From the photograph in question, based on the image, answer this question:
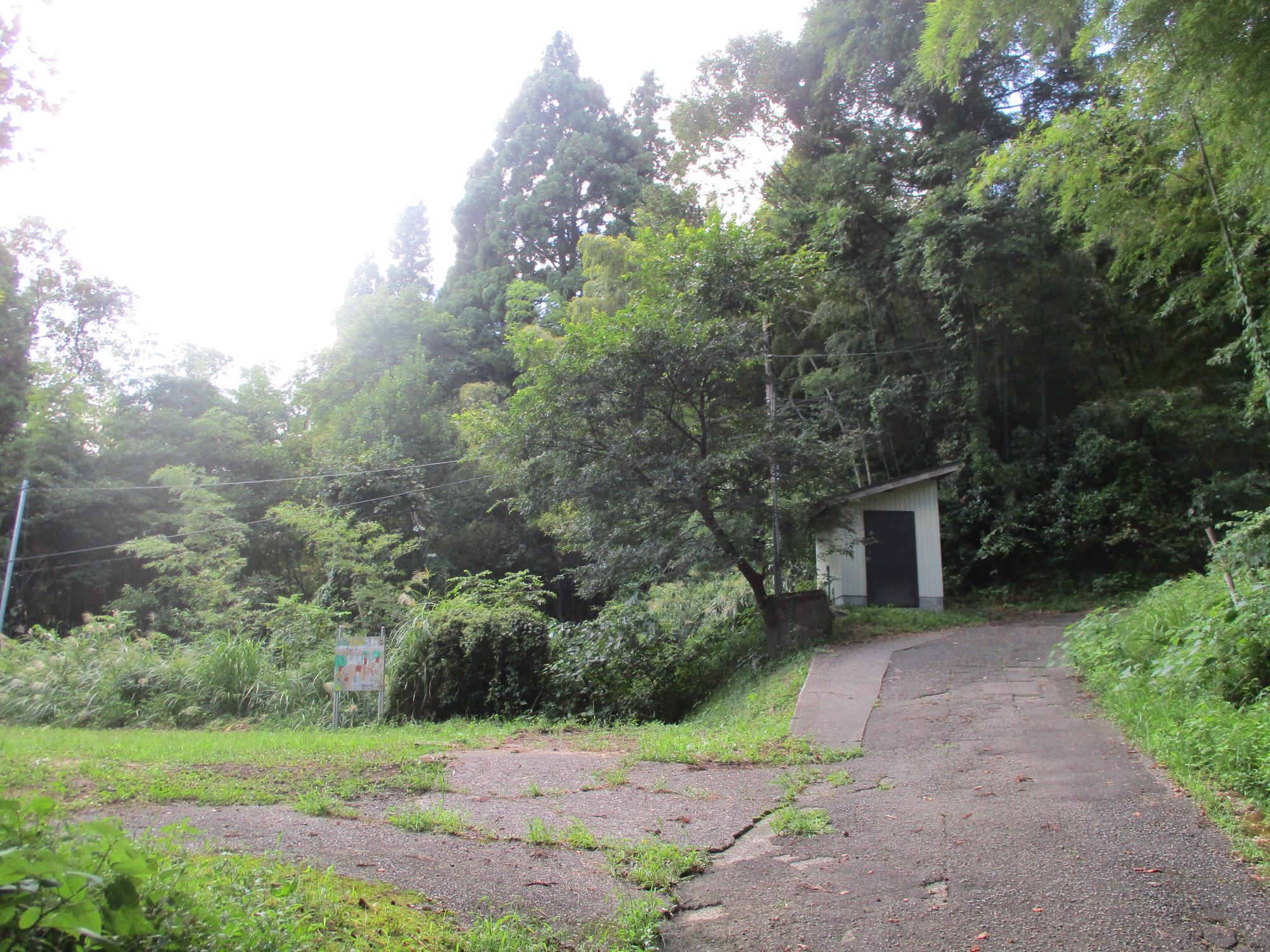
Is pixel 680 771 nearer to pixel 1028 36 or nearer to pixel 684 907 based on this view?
Answer: pixel 684 907

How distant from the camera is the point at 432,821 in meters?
4.14

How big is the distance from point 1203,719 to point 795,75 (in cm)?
1810

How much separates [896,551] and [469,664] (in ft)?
27.4

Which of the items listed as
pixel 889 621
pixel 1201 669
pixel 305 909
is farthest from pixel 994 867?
pixel 889 621

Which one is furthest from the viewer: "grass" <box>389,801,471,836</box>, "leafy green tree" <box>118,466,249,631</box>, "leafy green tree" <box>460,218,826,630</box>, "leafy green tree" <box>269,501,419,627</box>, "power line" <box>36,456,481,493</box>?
"power line" <box>36,456,481,493</box>

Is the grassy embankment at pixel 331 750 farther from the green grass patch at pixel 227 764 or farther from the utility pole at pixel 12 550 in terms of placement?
the utility pole at pixel 12 550

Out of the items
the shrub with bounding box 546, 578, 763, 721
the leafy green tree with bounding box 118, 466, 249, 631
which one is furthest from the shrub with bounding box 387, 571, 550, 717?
the leafy green tree with bounding box 118, 466, 249, 631

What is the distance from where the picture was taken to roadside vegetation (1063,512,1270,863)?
4.15 m

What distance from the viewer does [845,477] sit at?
11.8 meters

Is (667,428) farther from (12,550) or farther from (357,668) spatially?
(12,550)

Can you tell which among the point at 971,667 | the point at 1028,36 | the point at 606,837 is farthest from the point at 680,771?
the point at 1028,36

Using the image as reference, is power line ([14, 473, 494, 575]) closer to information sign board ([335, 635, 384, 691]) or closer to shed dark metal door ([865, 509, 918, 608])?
information sign board ([335, 635, 384, 691])

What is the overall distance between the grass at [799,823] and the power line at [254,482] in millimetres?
16904

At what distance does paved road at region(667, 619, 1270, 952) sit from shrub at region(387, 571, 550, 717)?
5586mm
